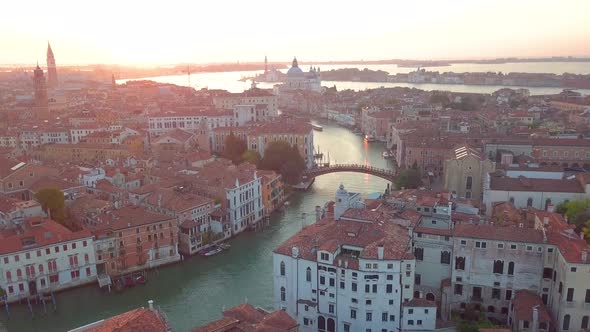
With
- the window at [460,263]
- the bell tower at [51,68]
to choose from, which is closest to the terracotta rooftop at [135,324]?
the window at [460,263]

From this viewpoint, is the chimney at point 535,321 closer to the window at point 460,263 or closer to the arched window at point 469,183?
the window at point 460,263

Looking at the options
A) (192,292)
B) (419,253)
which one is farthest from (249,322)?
(192,292)

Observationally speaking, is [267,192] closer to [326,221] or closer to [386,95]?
[326,221]

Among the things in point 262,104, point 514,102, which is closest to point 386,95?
point 514,102

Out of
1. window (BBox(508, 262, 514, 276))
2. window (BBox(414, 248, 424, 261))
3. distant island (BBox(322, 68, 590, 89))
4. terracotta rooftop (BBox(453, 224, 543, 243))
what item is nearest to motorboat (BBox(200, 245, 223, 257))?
window (BBox(414, 248, 424, 261))

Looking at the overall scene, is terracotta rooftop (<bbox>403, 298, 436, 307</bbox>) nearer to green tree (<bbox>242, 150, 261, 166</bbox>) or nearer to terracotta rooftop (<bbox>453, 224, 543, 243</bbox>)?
terracotta rooftop (<bbox>453, 224, 543, 243</bbox>)

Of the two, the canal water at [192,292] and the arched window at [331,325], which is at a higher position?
the arched window at [331,325]
